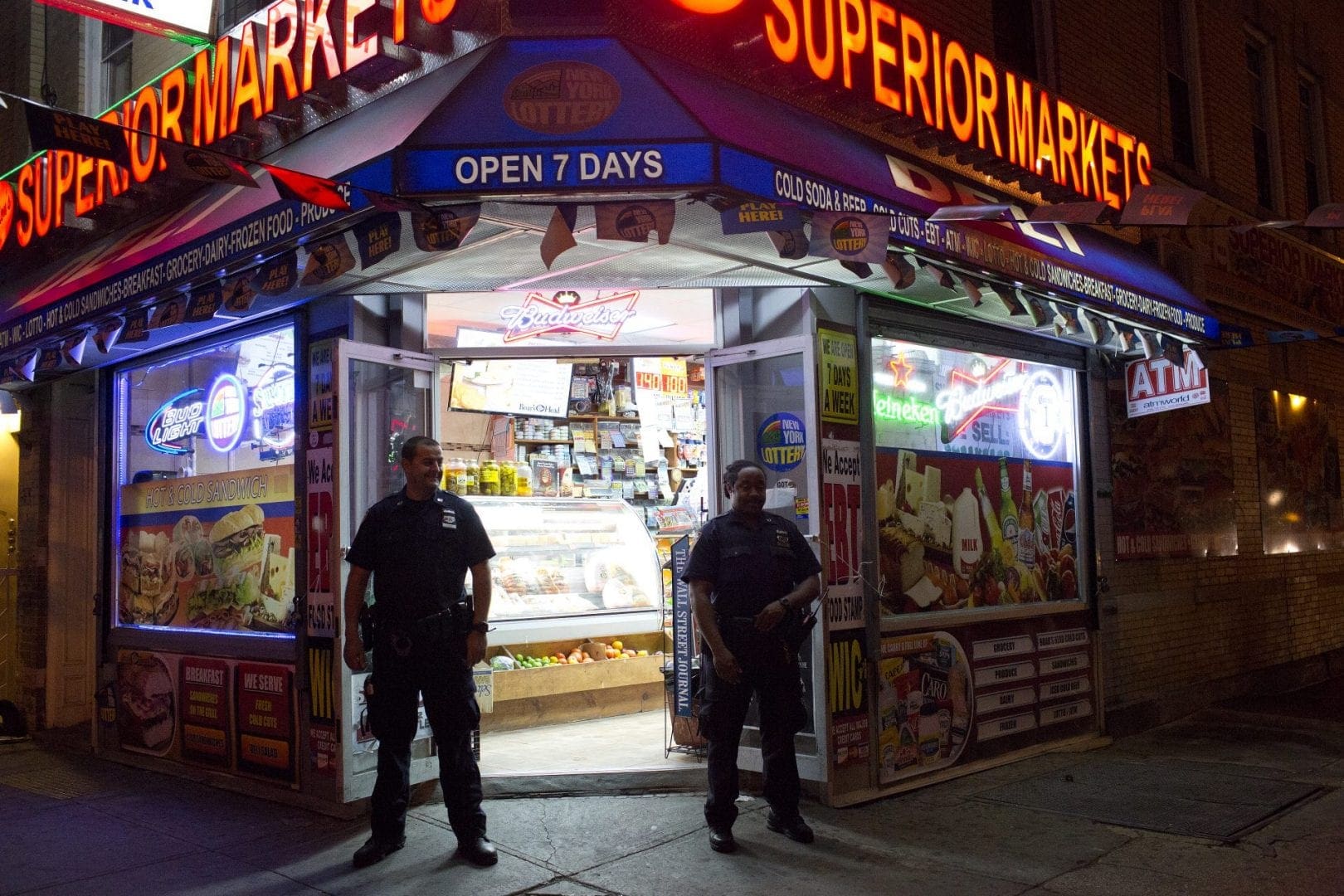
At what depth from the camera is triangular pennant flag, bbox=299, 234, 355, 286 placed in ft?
18.8

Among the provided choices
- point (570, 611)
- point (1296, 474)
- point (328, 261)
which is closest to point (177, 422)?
point (328, 261)

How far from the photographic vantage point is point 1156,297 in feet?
28.7

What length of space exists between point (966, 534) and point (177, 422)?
5.88 metres

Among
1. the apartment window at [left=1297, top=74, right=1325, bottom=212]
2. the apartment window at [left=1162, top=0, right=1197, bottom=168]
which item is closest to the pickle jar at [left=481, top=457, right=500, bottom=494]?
the apartment window at [left=1162, top=0, right=1197, bottom=168]

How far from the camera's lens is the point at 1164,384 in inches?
356

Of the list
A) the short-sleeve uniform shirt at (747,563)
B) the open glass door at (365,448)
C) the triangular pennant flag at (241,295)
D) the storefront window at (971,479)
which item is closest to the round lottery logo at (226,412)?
the triangular pennant flag at (241,295)

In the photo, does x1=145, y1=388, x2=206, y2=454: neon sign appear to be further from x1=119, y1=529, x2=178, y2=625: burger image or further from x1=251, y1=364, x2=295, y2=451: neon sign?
x1=251, y1=364, x2=295, y2=451: neon sign

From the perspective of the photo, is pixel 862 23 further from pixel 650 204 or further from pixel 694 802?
pixel 694 802

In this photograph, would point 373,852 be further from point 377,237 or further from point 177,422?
point 177,422

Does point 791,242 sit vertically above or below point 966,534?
above

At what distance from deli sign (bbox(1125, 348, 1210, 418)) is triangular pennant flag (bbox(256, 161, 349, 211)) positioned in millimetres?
6763

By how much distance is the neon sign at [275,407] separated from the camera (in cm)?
712

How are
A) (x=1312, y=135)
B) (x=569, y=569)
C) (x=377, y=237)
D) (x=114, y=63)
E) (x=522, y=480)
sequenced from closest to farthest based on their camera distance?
(x=377, y=237)
(x=569, y=569)
(x=522, y=480)
(x=114, y=63)
(x=1312, y=135)

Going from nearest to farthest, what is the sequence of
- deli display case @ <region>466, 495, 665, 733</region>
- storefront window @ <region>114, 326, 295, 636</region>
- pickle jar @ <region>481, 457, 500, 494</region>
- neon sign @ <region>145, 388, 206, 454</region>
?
storefront window @ <region>114, 326, 295, 636</region>
neon sign @ <region>145, 388, 206, 454</region>
deli display case @ <region>466, 495, 665, 733</region>
pickle jar @ <region>481, 457, 500, 494</region>
